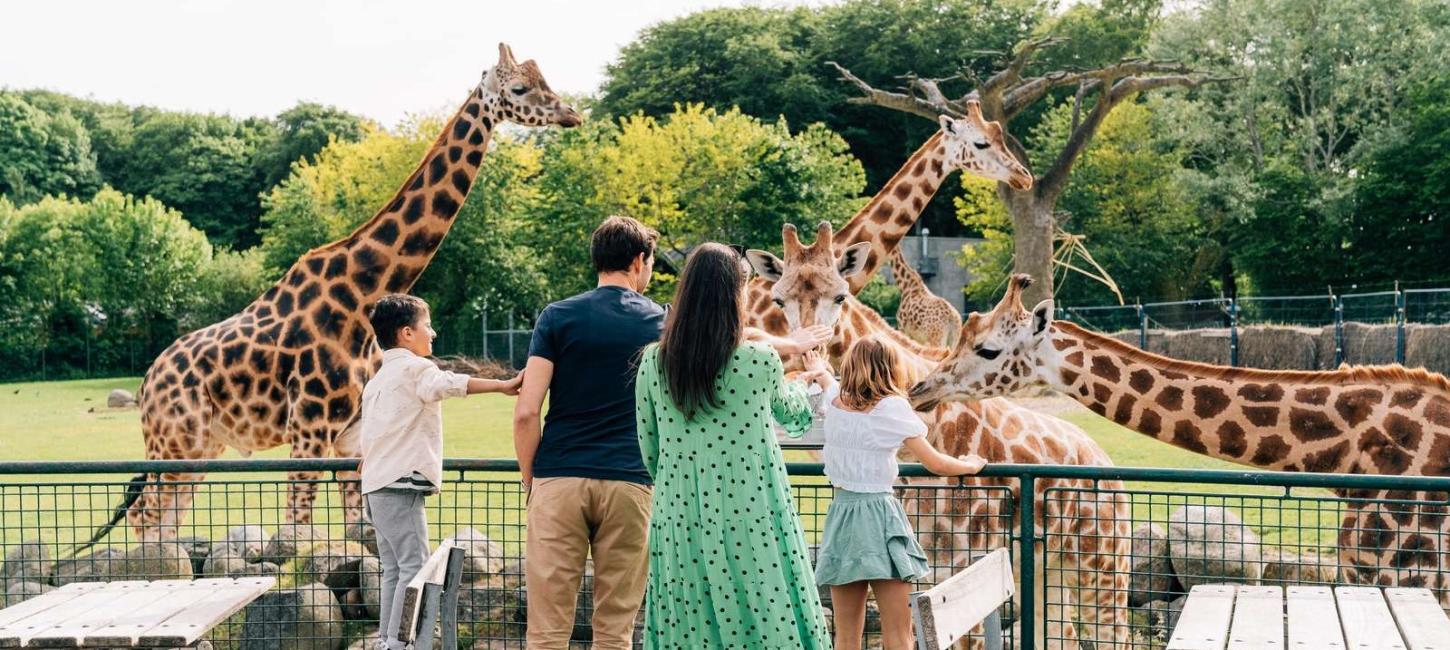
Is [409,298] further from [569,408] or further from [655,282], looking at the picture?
[655,282]

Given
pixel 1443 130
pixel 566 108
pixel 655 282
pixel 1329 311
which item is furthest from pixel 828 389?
pixel 1443 130

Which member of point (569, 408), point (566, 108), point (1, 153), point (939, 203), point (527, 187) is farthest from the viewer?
point (1, 153)

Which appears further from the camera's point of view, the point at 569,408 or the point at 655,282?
the point at 655,282

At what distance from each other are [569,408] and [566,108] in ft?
19.3

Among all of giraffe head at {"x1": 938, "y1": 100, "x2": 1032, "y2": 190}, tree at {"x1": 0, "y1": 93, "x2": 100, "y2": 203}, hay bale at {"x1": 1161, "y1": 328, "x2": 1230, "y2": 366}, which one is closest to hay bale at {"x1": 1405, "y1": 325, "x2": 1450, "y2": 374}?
hay bale at {"x1": 1161, "y1": 328, "x2": 1230, "y2": 366}

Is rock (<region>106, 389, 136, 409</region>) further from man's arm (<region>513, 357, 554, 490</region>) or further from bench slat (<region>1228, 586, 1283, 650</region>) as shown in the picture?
bench slat (<region>1228, 586, 1283, 650</region>)

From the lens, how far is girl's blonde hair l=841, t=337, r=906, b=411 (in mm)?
4992

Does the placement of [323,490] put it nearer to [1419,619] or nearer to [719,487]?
[719,487]

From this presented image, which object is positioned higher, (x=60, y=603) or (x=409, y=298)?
(x=409, y=298)

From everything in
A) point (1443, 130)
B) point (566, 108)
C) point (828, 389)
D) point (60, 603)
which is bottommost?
point (60, 603)

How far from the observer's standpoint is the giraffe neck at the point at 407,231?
9.45 meters

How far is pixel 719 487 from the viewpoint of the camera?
165 inches

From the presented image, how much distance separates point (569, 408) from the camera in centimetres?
453

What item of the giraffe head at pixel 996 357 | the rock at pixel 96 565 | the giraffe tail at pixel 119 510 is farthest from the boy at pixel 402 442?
the rock at pixel 96 565
